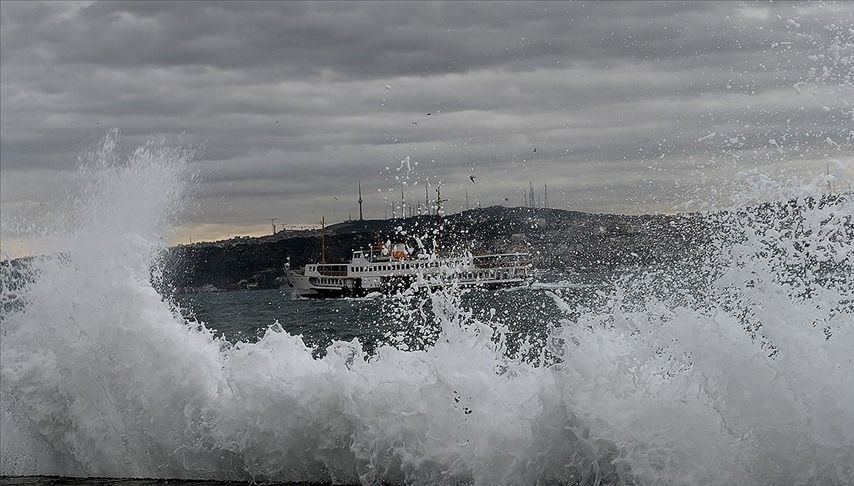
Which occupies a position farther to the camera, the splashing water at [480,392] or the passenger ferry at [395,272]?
the passenger ferry at [395,272]

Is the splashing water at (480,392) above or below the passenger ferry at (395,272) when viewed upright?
above

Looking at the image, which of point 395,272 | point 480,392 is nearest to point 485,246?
point 395,272

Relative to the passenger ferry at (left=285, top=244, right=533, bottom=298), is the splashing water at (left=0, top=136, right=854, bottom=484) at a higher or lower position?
higher

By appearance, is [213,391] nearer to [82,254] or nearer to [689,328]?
[82,254]

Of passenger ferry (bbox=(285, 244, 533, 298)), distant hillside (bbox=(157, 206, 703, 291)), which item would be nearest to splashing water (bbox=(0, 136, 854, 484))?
distant hillside (bbox=(157, 206, 703, 291))

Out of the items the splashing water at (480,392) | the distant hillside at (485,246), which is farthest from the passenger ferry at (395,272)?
the splashing water at (480,392)

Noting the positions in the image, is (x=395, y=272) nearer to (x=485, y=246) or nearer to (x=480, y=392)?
(x=485, y=246)

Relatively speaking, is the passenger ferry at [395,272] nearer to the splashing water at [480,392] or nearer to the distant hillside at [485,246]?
the distant hillside at [485,246]

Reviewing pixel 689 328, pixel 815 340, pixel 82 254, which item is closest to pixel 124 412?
pixel 82 254

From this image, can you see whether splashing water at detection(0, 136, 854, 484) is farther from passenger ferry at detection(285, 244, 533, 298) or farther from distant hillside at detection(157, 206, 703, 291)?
passenger ferry at detection(285, 244, 533, 298)
